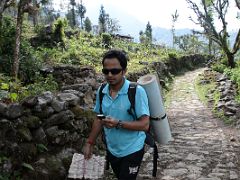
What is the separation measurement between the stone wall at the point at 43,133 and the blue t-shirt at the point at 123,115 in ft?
5.99

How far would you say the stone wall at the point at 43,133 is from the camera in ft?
16.2

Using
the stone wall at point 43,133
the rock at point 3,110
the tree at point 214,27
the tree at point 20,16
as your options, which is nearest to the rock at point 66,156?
the stone wall at point 43,133

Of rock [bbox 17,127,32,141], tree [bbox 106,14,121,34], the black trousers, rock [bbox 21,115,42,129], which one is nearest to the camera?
the black trousers

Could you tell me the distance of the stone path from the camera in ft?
21.0

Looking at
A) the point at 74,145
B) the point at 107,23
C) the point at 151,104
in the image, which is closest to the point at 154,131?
the point at 151,104

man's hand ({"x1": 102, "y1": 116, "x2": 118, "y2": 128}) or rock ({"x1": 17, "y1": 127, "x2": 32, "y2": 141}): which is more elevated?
man's hand ({"x1": 102, "y1": 116, "x2": 118, "y2": 128})

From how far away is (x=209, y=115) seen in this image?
39.3 feet

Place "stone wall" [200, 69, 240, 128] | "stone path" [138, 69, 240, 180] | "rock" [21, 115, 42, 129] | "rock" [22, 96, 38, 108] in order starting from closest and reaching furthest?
"rock" [21, 115, 42, 129] < "rock" [22, 96, 38, 108] < "stone path" [138, 69, 240, 180] < "stone wall" [200, 69, 240, 128]

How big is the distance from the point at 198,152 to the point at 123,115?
460 cm

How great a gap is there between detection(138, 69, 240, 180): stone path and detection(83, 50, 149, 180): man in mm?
2766

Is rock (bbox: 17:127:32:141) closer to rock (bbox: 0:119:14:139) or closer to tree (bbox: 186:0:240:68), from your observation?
rock (bbox: 0:119:14:139)

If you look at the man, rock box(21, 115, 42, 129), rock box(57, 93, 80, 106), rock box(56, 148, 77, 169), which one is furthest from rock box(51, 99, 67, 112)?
the man

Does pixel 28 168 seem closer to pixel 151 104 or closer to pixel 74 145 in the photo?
pixel 74 145

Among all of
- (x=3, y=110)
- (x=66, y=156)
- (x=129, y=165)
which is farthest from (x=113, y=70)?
(x=66, y=156)
